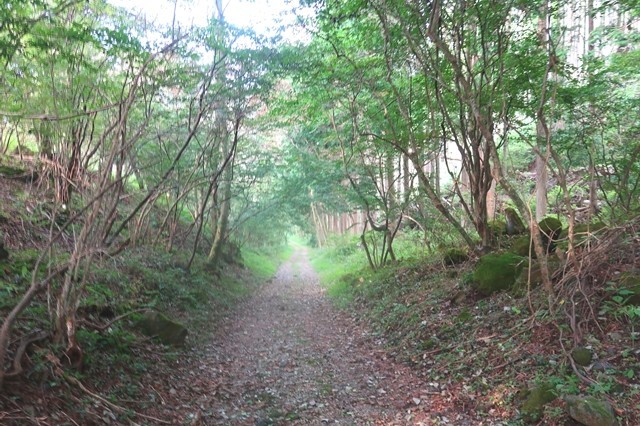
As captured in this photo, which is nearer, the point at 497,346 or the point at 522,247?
the point at 497,346

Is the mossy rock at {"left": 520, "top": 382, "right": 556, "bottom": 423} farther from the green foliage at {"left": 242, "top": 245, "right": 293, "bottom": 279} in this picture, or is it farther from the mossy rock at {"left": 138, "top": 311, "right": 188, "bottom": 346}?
the green foliage at {"left": 242, "top": 245, "right": 293, "bottom": 279}

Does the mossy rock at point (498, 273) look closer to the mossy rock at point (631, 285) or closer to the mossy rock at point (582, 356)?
the mossy rock at point (631, 285)

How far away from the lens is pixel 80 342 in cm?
A: 583

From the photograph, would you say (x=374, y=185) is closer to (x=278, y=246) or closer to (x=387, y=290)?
(x=387, y=290)

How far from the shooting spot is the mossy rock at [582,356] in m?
5.21

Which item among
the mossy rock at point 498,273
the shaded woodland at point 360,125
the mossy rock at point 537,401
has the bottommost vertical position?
the mossy rock at point 537,401

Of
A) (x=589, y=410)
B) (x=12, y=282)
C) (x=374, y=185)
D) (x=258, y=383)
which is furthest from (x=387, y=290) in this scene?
(x=12, y=282)

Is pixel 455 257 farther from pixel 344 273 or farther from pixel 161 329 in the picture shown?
pixel 344 273

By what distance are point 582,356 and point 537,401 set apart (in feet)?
3.05

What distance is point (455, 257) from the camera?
11.5m

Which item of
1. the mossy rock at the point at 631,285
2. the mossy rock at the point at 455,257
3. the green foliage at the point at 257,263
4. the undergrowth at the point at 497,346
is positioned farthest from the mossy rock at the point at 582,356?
the green foliage at the point at 257,263

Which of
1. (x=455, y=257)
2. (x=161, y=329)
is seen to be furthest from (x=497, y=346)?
(x=161, y=329)

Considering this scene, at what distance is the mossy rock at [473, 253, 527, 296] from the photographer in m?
8.34

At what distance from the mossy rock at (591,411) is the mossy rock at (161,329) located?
6.47m
